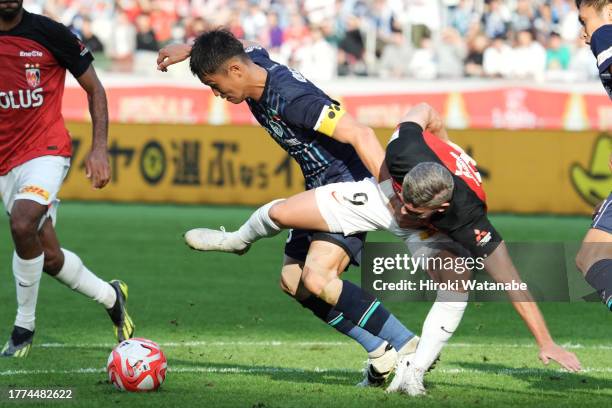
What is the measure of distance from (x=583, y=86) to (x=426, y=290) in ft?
48.5

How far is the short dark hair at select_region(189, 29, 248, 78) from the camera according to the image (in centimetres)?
690

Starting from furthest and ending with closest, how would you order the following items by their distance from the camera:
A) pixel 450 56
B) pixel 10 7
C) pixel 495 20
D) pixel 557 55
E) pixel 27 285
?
1. pixel 495 20
2. pixel 450 56
3. pixel 557 55
4. pixel 27 285
5. pixel 10 7

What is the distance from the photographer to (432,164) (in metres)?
6.24

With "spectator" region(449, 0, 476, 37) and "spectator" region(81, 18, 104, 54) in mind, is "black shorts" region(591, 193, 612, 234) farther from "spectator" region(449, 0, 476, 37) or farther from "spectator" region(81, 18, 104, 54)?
"spectator" region(81, 18, 104, 54)

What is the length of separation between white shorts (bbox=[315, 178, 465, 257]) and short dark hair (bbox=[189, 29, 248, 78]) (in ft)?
3.00

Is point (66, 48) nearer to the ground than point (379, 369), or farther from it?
farther from it

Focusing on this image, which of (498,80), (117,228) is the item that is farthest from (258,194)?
(498,80)

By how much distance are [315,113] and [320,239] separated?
736 mm

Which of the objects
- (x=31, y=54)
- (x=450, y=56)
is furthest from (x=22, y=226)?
(x=450, y=56)

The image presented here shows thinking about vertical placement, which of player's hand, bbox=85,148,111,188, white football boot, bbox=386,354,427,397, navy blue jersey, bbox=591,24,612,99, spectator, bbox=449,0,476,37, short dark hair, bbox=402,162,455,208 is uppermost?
navy blue jersey, bbox=591,24,612,99

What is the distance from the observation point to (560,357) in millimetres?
6039

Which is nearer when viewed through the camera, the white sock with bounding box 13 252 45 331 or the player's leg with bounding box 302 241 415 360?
the player's leg with bounding box 302 241 415 360

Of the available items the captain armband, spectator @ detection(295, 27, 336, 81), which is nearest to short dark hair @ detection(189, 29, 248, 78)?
the captain armband

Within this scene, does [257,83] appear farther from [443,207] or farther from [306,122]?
[443,207]
